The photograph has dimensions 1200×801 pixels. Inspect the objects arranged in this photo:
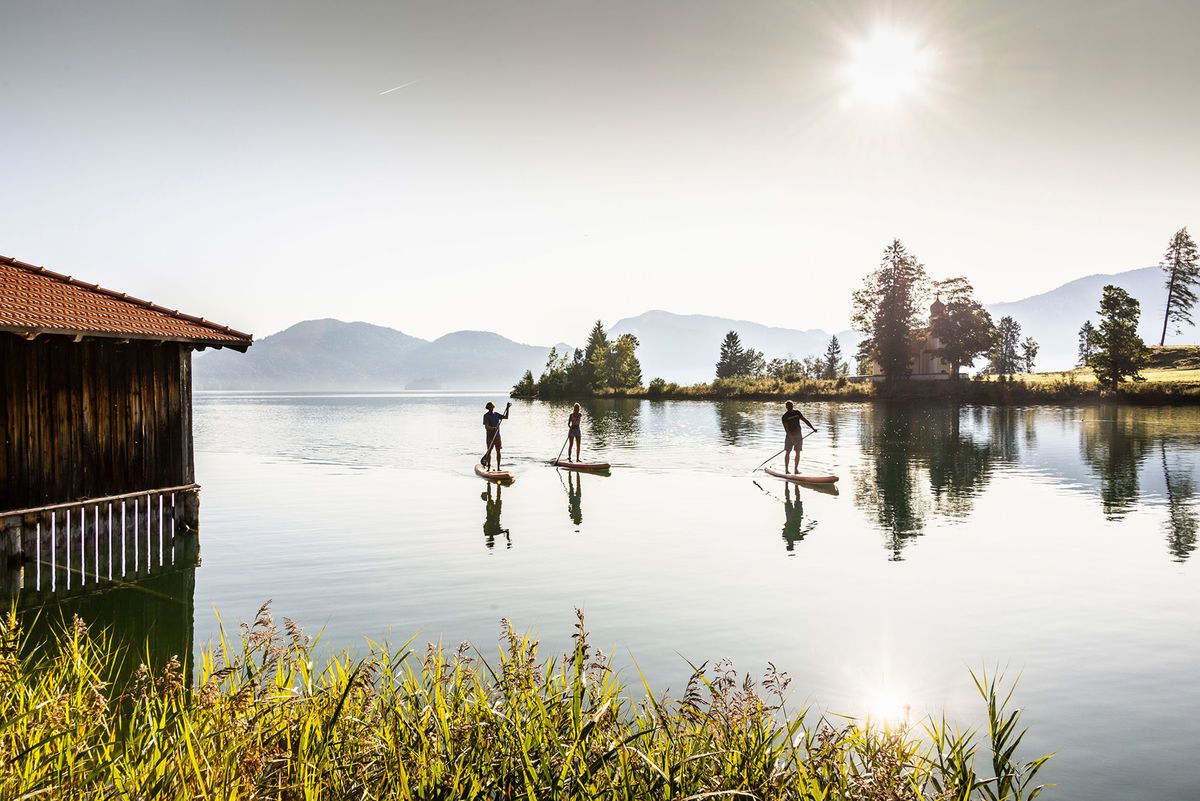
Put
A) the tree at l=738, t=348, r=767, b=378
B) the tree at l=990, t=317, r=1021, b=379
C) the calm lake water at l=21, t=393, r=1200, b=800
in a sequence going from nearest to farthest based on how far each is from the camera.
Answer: the calm lake water at l=21, t=393, r=1200, b=800 < the tree at l=738, t=348, r=767, b=378 < the tree at l=990, t=317, r=1021, b=379

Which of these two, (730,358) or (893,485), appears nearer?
(893,485)

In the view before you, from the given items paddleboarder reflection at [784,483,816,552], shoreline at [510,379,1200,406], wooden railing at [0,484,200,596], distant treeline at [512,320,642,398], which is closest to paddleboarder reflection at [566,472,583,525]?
paddleboarder reflection at [784,483,816,552]

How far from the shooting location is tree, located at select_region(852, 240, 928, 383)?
83312 mm

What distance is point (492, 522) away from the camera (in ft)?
64.7

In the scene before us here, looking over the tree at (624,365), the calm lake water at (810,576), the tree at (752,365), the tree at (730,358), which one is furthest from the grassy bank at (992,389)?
the calm lake water at (810,576)

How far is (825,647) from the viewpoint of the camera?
1035 centimetres

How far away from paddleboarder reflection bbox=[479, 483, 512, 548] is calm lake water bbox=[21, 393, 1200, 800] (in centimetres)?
11

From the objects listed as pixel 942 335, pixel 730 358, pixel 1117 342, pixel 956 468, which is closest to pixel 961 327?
pixel 942 335

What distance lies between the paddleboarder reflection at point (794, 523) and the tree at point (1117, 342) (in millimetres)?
62083

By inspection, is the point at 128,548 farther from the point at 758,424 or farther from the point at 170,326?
the point at 758,424

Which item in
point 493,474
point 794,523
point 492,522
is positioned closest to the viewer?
point 794,523

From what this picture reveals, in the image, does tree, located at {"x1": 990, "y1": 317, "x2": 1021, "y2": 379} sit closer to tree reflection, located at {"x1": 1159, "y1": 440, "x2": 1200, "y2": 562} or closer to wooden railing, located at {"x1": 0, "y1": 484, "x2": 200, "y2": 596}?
tree reflection, located at {"x1": 1159, "y1": 440, "x2": 1200, "y2": 562}

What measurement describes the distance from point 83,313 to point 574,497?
13.9 meters

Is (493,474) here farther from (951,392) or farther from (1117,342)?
(1117,342)
